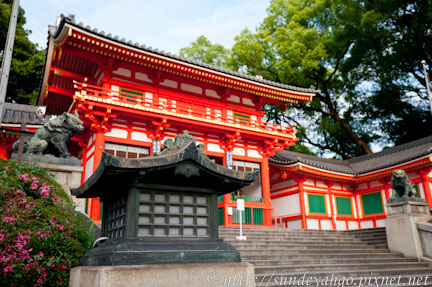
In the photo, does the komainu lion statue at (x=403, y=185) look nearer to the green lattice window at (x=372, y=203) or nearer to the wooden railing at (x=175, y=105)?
the wooden railing at (x=175, y=105)

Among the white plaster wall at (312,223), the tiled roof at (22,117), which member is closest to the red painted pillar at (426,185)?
the white plaster wall at (312,223)

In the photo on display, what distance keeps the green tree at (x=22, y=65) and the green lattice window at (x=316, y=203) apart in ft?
67.1

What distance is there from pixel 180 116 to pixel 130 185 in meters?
9.19

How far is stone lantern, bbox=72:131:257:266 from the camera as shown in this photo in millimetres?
4234

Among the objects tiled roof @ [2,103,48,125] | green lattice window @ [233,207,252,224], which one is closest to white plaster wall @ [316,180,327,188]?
green lattice window @ [233,207,252,224]

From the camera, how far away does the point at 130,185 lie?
14.7ft

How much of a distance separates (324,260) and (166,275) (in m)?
6.26

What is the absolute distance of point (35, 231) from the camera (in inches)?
192

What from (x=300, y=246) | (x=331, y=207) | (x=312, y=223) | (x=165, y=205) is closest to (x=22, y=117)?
(x=165, y=205)

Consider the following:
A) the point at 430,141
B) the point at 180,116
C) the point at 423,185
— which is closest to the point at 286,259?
the point at 180,116

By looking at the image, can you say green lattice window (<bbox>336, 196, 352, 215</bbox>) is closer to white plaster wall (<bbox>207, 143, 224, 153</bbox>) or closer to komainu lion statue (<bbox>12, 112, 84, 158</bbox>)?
white plaster wall (<bbox>207, 143, 224, 153</bbox>)

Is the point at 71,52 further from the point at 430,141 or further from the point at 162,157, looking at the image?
the point at 430,141

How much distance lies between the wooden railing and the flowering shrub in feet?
22.2

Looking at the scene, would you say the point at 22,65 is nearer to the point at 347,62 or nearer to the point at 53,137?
the point at 53,137
